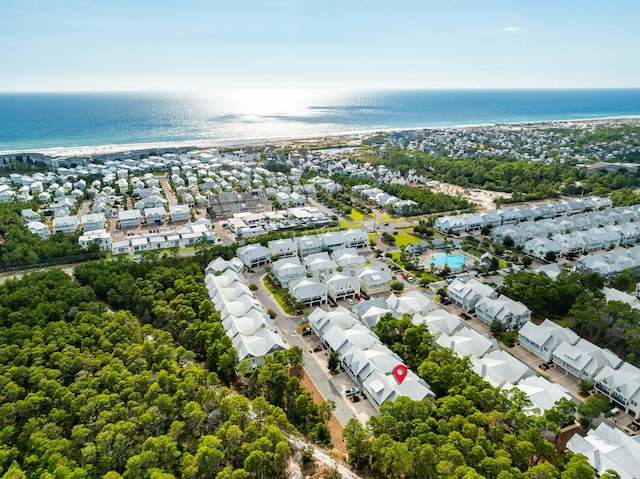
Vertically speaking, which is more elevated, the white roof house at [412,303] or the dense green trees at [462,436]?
the dense green trees at [462,436]

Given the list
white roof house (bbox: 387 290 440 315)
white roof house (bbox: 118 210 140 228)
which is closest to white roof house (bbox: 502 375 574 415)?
white roof house (bbox: 387 290 440 315)

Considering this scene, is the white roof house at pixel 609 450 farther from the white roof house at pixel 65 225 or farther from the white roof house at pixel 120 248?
the white roof house at pixel 65 225

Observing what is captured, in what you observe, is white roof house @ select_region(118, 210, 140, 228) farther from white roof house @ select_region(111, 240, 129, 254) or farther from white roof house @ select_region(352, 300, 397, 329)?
white roof house @ select_region(352, 300, 397, 329)

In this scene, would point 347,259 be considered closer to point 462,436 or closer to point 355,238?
point 355,238

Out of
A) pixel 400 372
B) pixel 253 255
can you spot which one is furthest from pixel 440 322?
pixel 253 255

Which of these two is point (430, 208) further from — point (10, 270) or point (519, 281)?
point (10, 270)

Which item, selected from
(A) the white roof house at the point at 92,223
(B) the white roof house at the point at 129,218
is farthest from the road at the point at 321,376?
(A) the white roof house at the point at 92,223
